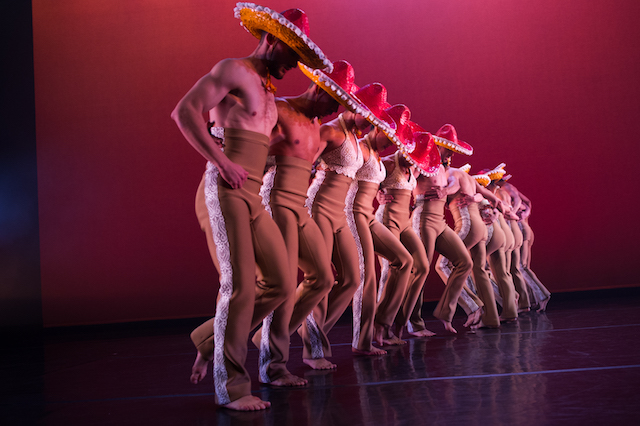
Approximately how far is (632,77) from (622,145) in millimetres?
1019

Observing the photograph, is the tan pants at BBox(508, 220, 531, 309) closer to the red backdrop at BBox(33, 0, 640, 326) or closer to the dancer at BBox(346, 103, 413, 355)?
the red backdrop at BBox(33, 0, 640, 326)

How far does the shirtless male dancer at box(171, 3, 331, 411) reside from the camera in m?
2.24

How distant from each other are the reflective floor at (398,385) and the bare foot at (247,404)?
47 millimetres

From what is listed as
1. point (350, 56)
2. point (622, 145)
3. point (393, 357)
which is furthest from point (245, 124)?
point (622, 145)

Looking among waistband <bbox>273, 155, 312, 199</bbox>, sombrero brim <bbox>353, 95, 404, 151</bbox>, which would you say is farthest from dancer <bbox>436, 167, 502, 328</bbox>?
waistband <bbox>273, 155, 312, 199</bbox>

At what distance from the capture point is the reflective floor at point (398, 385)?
1.99 metres

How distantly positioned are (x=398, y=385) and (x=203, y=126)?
1437 millimetres

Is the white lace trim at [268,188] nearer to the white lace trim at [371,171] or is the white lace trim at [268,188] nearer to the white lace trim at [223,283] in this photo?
the white lace trim at [223,283]

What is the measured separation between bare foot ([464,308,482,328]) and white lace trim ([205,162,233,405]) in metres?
3.30

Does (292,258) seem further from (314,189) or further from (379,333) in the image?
(379,333)

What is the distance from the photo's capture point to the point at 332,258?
3547mm

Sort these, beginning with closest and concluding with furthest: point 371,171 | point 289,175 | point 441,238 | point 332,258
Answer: point 289,175, point 332,258, point 371,171, point 441,238

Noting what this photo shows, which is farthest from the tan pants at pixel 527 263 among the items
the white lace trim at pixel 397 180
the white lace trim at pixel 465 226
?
the white lace trim at pixel 397 180

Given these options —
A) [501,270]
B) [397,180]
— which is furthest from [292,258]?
[501,270]
